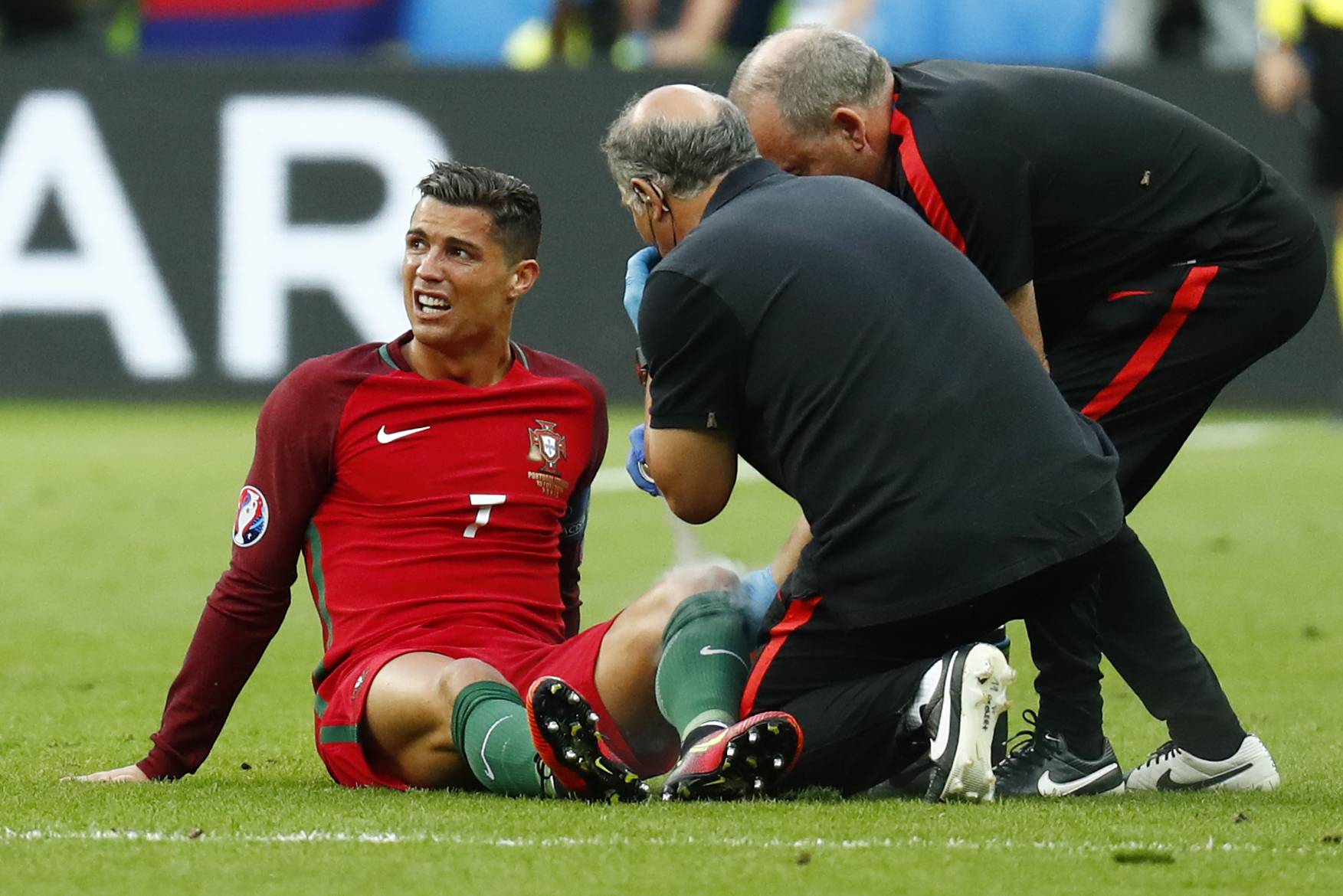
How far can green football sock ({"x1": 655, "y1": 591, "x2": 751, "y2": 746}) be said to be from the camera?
4.38 m

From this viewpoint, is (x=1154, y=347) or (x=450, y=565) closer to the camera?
(x=450, y=565)

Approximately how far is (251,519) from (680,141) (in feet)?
3.79

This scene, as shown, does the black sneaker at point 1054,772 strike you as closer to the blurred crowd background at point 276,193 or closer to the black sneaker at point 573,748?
the black sneaker at point 573,748

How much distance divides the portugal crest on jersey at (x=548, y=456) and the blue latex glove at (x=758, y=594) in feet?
1.44

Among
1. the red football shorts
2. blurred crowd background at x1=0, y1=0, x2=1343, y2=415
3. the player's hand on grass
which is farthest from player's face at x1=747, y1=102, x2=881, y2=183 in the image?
blurred crowd background at x1=0, y1=0, x2=1343, y2=415

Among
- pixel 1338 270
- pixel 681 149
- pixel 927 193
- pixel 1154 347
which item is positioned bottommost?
pixel 1338 270

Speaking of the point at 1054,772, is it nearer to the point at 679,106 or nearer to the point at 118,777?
the point at 679,106

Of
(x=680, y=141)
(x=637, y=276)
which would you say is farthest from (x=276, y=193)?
(x=680, y=141)

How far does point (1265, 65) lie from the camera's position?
12.5m

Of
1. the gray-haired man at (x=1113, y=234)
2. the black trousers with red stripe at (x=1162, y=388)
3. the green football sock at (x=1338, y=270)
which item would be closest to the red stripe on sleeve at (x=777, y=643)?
the gray-haired man at (x=1113, y=234)

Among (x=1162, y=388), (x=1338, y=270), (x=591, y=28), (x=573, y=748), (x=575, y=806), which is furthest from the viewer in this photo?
(x=591, y=28)

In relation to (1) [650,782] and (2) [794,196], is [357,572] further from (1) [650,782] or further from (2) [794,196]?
(2) [794,196]

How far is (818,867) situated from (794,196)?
1.33 m

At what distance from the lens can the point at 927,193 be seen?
15.4 feet
